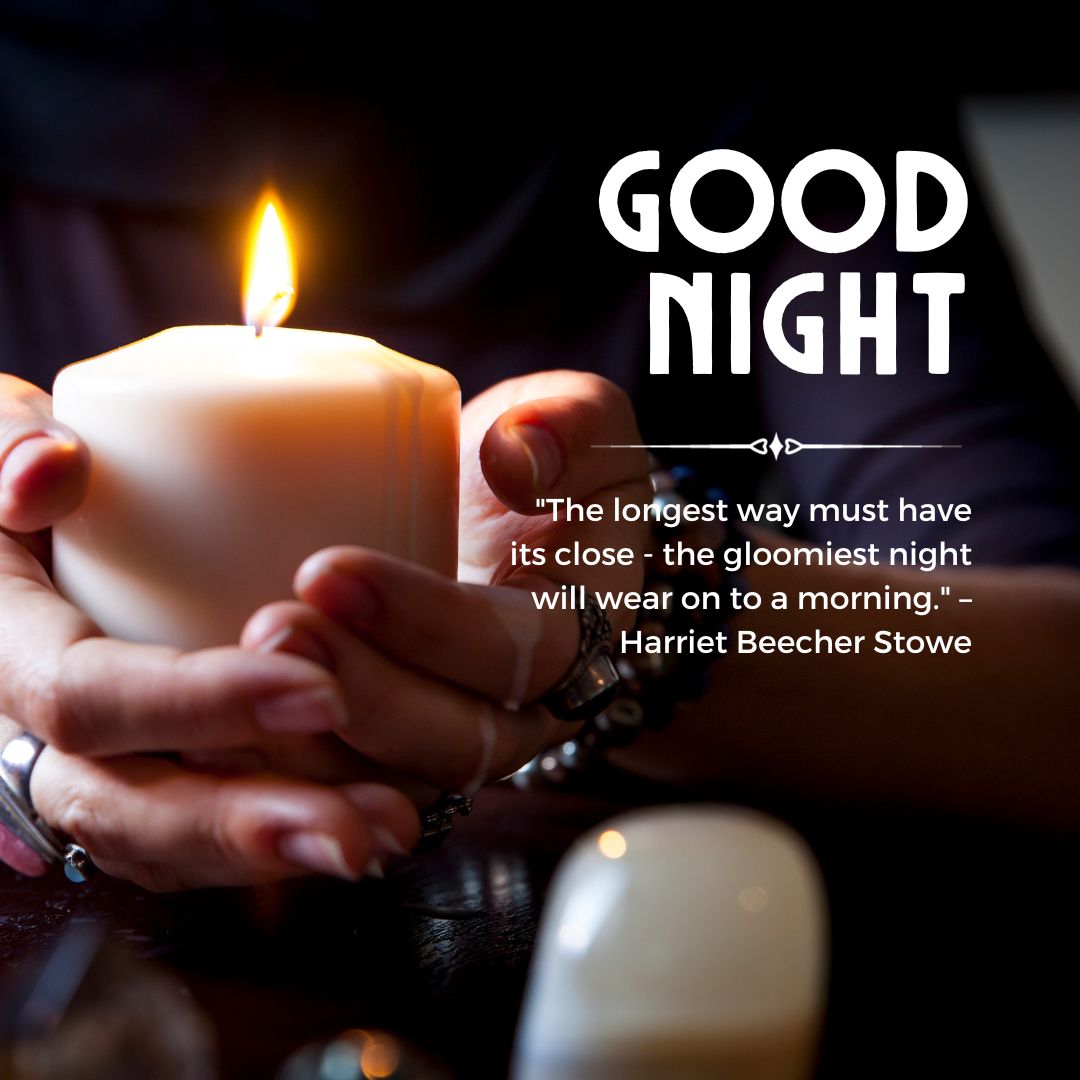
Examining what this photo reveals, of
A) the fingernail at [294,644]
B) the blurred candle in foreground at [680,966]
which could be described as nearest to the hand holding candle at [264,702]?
the fingernail at [294,644]

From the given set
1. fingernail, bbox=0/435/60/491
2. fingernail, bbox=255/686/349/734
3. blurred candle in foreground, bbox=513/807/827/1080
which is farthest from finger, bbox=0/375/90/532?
blurred candle in foreground, bbox=513/807/827/1080

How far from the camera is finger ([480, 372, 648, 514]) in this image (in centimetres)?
48

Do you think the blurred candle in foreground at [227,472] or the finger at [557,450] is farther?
the finger at [557,450]

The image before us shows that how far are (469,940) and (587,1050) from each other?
170 mm

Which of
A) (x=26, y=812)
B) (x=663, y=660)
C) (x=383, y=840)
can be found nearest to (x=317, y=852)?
(x=383, y=840)

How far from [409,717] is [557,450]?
136mm

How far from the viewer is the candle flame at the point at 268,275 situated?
44cm

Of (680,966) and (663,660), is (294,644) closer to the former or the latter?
(680,966)

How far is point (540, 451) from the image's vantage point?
0.48m

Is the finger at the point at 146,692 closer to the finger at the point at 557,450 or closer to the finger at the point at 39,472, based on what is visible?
the finger at the point at 39,472

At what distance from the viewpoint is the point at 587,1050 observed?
9.9 inches

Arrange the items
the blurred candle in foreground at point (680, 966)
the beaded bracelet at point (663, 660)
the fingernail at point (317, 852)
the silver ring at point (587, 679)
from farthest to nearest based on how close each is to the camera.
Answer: the beaded bracelet at point (663, 660) → the silver ring at point (587, 679) → the fingernail at point (317, 852) → the blurred candle in foreground at point (680, 966)

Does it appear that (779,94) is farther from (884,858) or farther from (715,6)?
(884,858)

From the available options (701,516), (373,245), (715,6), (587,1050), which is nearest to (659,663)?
(701,516)
